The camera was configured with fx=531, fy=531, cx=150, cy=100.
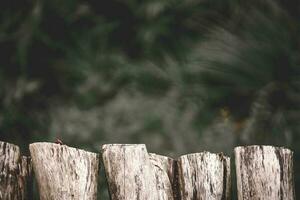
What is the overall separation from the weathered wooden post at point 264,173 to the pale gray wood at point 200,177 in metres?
0.07

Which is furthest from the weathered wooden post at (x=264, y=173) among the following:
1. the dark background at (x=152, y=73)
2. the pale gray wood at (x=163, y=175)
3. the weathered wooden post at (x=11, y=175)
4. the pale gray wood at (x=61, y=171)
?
the dark background at (x=152, y=73)

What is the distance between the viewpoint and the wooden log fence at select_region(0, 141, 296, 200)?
134 centimetres

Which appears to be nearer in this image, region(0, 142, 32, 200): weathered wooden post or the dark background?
region(0, 142, 32, 200): weathered wooden post

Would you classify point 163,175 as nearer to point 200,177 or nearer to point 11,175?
point 200,177

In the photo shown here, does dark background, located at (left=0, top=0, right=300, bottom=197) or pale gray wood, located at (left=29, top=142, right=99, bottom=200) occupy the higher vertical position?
dark background, located at (left=0, top=0, right=300, bottom=197)

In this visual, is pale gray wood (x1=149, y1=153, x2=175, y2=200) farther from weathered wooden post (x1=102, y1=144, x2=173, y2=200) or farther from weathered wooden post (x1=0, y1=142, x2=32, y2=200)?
weathered wooden post (x1=0, y1=142, x2=32, y2=200)

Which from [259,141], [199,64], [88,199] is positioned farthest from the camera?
[199,64]

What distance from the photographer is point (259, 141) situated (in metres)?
2.75

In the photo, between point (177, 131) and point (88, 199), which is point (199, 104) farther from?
point (88, 199)

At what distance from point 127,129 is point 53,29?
2.67ft

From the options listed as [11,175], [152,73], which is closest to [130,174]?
[11,175]

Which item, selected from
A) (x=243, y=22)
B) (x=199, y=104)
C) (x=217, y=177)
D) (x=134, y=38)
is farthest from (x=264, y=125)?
(x=217, y=177)

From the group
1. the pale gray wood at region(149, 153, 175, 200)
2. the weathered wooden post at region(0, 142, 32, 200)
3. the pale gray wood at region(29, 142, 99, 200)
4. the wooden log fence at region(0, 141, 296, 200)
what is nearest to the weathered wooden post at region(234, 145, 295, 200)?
the wooden log fence at region(0, 141, 296, 200)

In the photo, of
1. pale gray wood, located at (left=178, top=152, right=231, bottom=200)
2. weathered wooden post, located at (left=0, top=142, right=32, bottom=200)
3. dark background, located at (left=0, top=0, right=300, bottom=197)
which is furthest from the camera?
dark background, located at (left=0, top=0, right=300, bottom=197)
